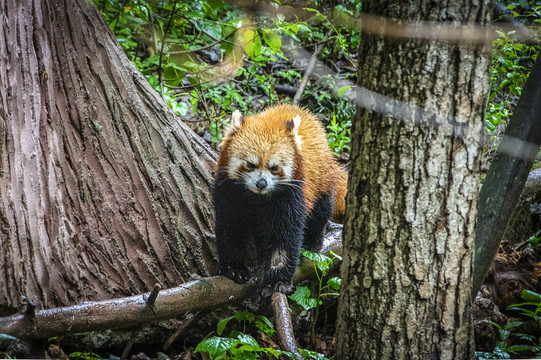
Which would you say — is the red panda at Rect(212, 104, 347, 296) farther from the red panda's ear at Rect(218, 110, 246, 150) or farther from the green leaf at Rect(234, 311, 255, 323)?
the green leaf at Rect(234, 311, 255, 323)

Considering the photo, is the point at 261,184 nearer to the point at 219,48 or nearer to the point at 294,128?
the point at 294,128

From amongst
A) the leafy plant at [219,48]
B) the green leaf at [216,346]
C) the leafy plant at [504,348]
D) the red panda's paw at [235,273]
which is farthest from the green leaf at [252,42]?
the leafy plant at [504,348]

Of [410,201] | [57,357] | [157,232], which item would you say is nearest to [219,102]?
[157,232]

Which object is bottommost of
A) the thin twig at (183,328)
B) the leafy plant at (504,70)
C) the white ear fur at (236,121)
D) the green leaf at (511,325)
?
the thin twig at (183,328)

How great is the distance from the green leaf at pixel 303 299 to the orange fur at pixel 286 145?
22.6 inches

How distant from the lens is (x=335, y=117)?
17.9 ft

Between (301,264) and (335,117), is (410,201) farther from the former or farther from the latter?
(335,117)

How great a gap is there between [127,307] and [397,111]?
168cm

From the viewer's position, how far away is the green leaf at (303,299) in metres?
2.86

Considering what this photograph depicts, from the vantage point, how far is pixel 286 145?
10.3 feet

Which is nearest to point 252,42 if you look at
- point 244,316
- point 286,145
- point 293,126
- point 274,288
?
point 293,126

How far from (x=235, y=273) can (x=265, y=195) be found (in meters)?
0.55

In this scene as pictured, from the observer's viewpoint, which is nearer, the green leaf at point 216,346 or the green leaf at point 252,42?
the green leaf at point 216,346

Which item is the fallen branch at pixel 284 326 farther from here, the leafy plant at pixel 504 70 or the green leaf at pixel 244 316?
the leafy plant at pixel 504 70
